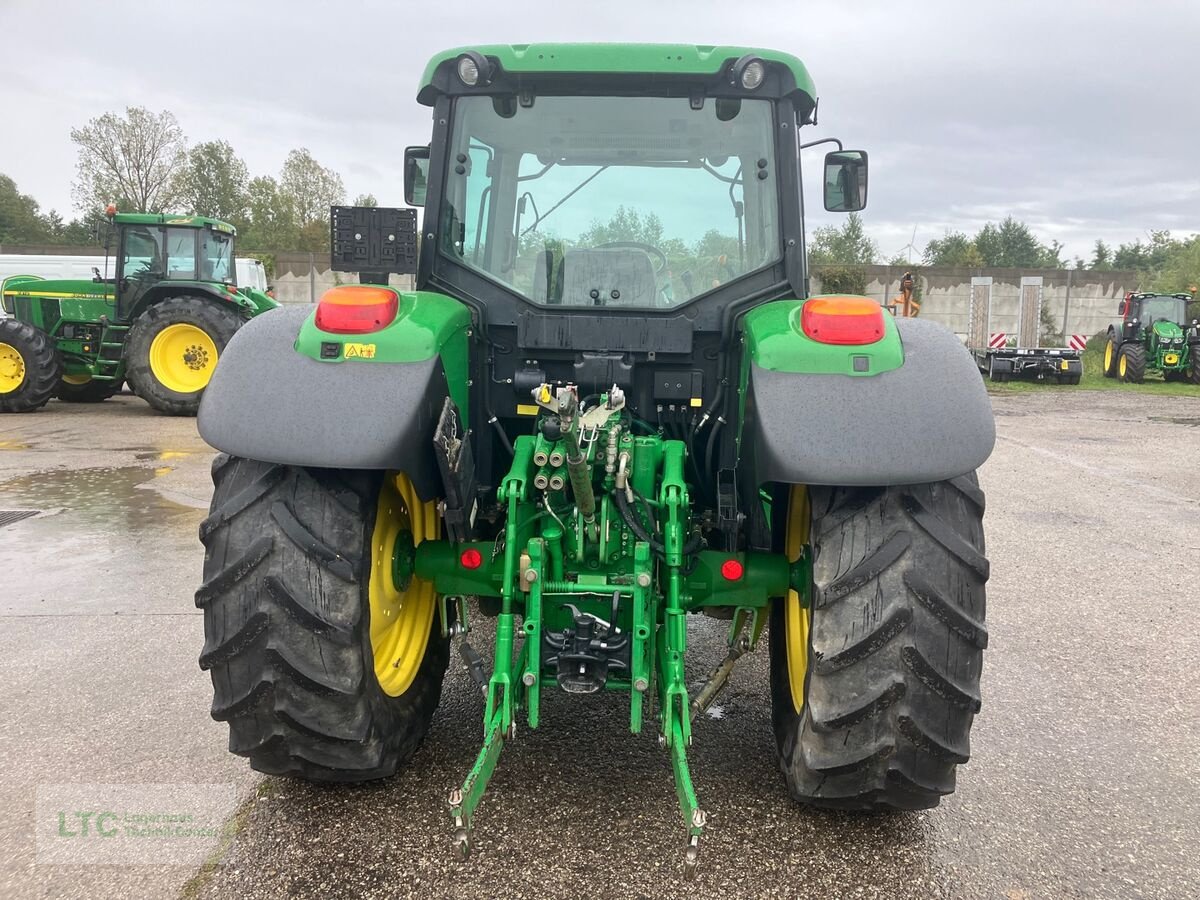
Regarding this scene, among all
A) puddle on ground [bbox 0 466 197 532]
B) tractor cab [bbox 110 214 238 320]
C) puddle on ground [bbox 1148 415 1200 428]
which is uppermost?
tractor cab [bbox 110 214 238 320]

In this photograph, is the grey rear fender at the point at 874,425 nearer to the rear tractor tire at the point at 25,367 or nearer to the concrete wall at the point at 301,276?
the rear tractor tire at the point at 25,367

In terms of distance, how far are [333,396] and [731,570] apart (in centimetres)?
120

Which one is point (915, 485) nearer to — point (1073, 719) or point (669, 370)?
point (669, 370)

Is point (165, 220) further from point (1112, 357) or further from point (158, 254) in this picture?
point (1112, 357)

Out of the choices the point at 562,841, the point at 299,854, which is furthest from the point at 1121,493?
the point at 299,854

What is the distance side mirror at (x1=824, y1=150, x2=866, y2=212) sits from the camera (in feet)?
10.8

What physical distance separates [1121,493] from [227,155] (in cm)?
5092

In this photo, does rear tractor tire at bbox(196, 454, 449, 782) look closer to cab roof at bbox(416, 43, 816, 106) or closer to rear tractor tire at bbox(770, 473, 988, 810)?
rear tractor tire at bbox(770, 473, 988, 810)

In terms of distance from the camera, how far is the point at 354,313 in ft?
7.82

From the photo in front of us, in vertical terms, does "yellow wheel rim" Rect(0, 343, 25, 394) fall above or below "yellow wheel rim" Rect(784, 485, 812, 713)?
above

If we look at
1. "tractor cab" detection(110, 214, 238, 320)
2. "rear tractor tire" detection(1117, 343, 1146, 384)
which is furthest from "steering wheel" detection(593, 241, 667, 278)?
"rear tractor tire" detection(1117, 343, 1146, 384)

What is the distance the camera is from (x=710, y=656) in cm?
380

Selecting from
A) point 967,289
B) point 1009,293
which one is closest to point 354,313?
point 967,289
